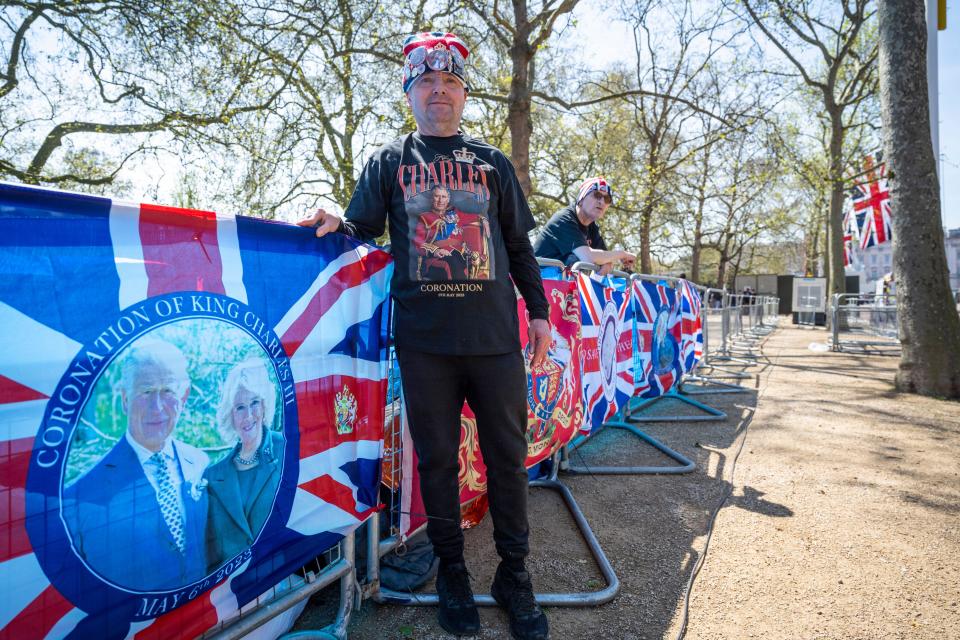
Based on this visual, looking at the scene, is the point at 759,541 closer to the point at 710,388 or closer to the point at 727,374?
the point at 710,388

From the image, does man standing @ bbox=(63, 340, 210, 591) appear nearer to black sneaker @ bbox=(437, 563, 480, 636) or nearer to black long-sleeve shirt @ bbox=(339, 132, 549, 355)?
black long-sleeve shirt @ bbox=(339, 132, 549, 355)

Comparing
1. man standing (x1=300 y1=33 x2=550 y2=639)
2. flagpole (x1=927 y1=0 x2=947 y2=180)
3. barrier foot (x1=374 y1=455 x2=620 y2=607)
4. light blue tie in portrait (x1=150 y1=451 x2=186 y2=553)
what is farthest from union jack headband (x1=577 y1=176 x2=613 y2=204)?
flagpole (x1=927 y1=0 x2=947 y2=180)

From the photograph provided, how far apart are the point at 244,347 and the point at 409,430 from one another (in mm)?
931

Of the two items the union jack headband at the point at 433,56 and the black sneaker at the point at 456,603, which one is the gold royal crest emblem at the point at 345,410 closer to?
the black sneaker at the point at 456,603

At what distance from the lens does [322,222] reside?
2.04 m

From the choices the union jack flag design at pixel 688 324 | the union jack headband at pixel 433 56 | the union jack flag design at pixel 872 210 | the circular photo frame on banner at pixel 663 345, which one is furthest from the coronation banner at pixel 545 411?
the union jack flag design at pixel 872 210

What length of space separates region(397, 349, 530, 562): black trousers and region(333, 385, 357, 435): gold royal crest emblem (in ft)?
0.71

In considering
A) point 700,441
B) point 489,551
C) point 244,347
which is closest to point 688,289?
point 700,441

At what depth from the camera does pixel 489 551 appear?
2.92m

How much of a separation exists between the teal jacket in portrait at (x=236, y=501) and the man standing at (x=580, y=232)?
2.76 metres

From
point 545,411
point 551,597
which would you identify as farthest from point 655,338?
point 551,597

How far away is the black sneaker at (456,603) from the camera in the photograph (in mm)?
2166

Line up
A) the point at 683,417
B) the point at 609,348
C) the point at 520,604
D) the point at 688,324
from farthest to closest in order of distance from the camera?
the point at 688,324, the point at 683,417, the point at 609,348, the point at 520,604

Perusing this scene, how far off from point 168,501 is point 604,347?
3555mm
